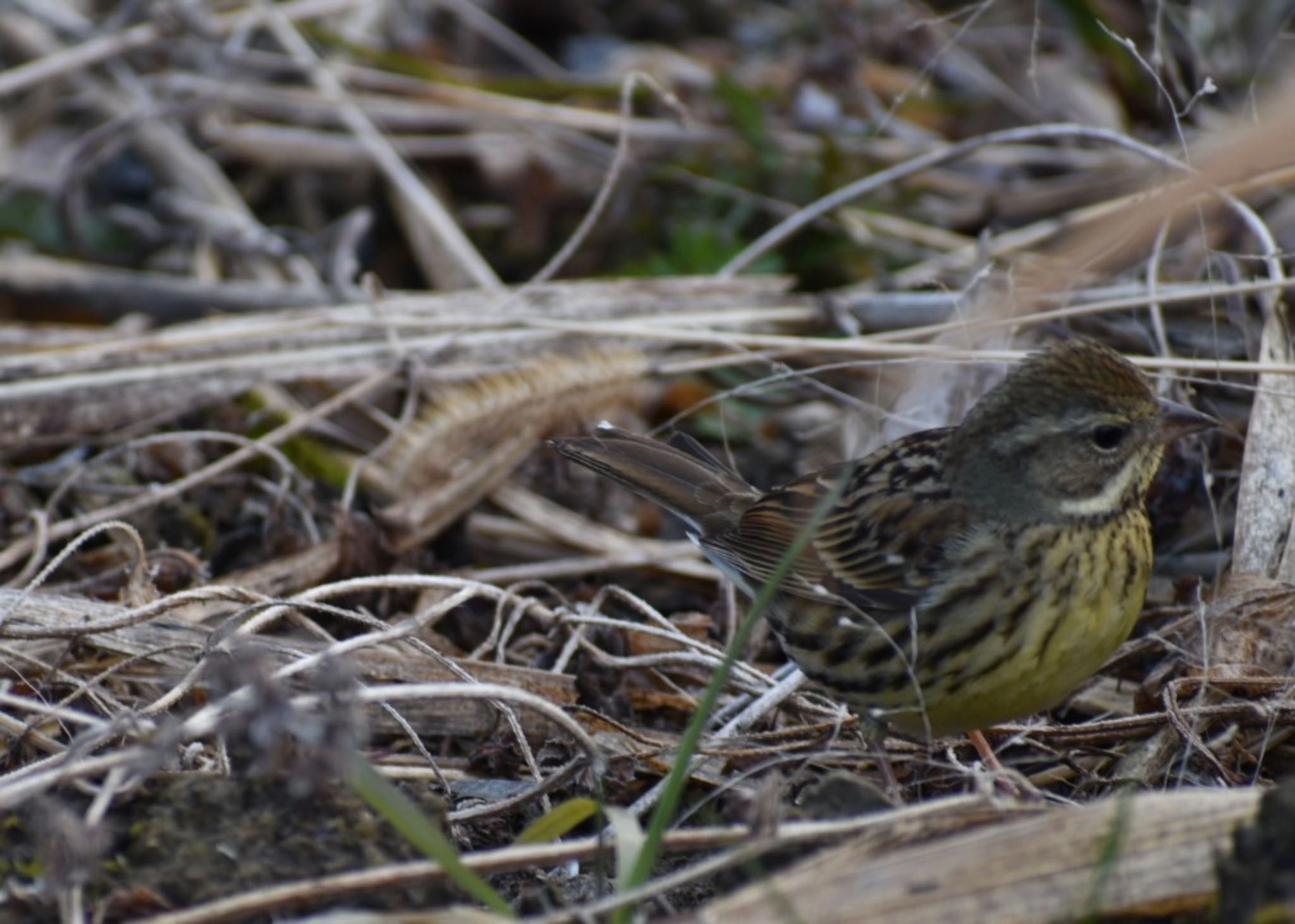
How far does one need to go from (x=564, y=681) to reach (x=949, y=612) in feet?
3.30

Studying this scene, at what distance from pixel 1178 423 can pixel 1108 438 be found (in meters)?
0.17

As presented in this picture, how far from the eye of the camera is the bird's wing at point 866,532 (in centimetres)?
387

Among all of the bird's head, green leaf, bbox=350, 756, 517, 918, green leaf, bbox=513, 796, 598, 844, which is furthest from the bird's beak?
green leaf, bbox=350, 756, 517, 918

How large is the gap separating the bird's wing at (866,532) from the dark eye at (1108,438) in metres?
0.36

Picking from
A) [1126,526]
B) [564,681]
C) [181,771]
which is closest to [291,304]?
[564,681]

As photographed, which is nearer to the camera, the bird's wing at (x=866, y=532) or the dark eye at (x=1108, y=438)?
the dark eye at (x=1108, y=438)

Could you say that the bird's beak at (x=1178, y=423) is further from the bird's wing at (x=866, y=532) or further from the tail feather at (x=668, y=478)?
the tail feather at (x=668, y=478)

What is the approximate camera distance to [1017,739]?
387 centimetres

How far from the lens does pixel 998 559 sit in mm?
3703

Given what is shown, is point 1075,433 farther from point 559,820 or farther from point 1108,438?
point 559,820

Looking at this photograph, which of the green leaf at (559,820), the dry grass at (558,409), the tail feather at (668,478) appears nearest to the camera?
the dry grass at (558,409)

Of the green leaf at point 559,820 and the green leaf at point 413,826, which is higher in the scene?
the green leaf at point 413,826

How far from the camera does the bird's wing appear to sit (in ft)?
12.7

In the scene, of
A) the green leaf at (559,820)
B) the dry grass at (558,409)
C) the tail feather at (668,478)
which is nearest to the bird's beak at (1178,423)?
the dry grass at (558,409)
